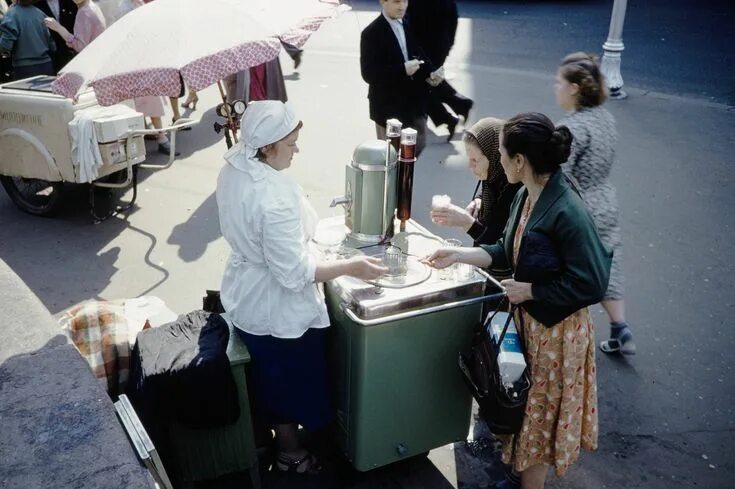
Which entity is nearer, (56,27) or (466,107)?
(56,27)

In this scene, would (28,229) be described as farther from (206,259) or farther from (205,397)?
(205,397)

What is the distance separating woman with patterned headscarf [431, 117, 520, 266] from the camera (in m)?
3.25

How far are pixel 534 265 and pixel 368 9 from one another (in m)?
12.2

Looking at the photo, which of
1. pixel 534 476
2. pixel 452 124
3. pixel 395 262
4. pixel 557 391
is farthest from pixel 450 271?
pixel 452 124

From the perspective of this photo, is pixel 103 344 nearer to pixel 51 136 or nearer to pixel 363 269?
pixel 363 269

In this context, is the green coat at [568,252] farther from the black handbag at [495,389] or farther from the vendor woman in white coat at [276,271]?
the vendor woman in white coat at [276,271]

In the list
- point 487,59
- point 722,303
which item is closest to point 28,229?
point 722,303

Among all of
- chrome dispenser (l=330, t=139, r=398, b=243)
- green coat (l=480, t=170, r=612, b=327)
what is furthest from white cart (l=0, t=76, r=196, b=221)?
green coat (l=480, t=170, r=612, b=327)

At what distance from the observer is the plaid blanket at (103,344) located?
10.2ft

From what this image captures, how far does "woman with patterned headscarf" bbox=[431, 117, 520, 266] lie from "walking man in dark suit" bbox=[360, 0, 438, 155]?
217cm

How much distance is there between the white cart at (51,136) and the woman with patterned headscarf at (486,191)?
2759mm

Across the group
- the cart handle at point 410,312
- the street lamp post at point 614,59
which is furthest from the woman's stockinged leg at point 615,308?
the street lamp post at point 614,59

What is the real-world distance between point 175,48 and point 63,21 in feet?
17.2

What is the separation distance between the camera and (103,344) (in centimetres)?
313
